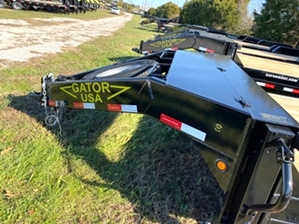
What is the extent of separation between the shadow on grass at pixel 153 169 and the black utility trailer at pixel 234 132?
0.77m

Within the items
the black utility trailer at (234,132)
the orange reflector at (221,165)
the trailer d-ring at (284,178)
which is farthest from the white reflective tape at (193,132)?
the trailer d-ring at (284,178)

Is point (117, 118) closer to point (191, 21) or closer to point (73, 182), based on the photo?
point (73, 182)

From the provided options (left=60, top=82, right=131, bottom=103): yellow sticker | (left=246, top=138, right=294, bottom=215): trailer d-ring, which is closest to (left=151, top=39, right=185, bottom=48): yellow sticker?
(left=60, top=82, right=131, bottom=103): yellow sticker

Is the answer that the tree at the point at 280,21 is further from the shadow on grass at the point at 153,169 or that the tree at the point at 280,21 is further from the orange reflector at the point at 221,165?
the orange reflector at the point at 221,165

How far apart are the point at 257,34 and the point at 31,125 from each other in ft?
53.7

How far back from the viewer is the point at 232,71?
8.10 ft

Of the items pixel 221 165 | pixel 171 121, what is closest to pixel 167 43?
pixel 171 121

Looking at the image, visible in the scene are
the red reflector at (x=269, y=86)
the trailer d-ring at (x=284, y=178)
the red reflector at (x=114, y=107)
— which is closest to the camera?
the trailer d-ring at (x=284, y=178)

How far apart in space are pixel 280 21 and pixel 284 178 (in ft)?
54.9

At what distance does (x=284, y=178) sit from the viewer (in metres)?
1.24

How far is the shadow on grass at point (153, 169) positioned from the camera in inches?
94.7

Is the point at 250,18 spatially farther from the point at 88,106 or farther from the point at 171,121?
the point at 171,121

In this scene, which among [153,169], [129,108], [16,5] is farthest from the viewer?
[16,5]

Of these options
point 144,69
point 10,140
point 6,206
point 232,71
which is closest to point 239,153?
point 232,71
